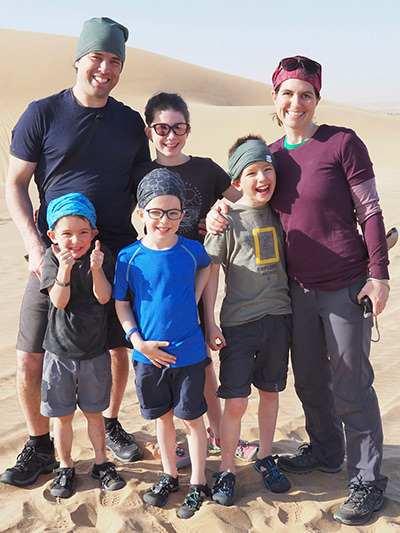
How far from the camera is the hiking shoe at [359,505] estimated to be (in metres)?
3.54

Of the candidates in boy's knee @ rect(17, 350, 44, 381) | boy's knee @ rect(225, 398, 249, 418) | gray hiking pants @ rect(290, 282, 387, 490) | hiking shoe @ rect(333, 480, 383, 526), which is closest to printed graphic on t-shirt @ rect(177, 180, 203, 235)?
gray hiking pants @ rect(290, 282, 387, 490)

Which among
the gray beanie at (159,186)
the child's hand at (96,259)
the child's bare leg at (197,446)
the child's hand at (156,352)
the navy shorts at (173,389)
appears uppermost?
the gray beanie at (159,186)

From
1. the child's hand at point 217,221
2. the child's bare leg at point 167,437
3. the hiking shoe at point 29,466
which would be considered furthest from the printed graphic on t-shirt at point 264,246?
the hiking shoe at point 29,466

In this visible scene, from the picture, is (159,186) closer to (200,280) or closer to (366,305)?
(200,280)

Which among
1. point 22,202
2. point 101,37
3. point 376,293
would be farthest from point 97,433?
point 101,37

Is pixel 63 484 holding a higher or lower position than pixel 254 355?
lower

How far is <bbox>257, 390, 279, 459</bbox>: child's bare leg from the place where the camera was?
3.90 m

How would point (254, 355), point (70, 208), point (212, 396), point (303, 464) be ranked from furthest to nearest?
point (212, 396)
point (303, 464)
point (254, 355)
point (70, 208)

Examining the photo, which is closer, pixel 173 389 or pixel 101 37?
pixel 173 389

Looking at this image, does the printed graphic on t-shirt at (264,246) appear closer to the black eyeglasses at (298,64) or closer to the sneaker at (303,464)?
the black eyeglasses at (298,64)

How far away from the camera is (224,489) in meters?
3.71

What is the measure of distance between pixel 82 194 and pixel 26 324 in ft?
3.20

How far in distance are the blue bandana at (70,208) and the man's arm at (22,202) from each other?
0.83ft

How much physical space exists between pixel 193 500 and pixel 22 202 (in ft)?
7.19
